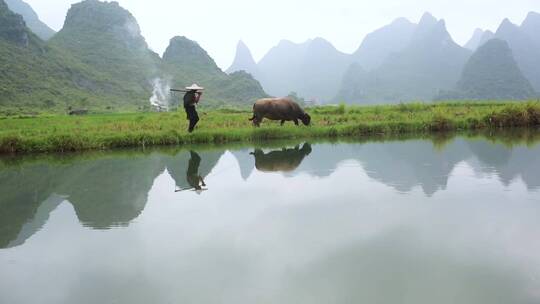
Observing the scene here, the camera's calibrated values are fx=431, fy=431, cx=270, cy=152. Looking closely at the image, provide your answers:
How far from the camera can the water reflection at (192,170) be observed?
5.51 meters

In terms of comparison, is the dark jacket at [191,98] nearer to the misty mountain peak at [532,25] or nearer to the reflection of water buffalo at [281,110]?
the reflection of water buffalo at [281,110]

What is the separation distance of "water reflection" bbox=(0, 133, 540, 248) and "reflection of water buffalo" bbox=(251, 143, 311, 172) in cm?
2

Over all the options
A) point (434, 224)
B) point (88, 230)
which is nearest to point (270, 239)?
point (434, 224)

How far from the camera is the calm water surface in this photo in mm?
3057

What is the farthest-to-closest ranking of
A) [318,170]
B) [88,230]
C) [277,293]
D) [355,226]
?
1. [318,170]
2. [88,230]
3. [355,226]
4. [277,293]

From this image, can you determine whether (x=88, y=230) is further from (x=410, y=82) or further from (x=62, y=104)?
(x=410, y=82)

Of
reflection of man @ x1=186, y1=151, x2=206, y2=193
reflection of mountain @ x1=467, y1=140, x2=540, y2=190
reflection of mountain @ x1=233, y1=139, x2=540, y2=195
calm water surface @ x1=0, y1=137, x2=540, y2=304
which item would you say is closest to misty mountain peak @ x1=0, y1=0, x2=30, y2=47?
reflection of man @ x1=186, y1=151, x2=206, y2=193

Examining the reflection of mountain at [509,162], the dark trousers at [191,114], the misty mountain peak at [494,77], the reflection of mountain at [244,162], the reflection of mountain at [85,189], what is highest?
the misty mountain peak at [494,77]

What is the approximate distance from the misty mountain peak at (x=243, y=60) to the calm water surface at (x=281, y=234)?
17588cm

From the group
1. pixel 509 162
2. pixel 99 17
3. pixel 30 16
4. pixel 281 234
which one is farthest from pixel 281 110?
pixel 30 16

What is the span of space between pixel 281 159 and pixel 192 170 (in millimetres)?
1836

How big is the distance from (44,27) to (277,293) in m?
151

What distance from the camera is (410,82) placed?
12962cm

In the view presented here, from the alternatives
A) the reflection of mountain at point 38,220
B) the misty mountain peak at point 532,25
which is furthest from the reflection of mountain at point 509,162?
the misty mountain peak at point 532,25
